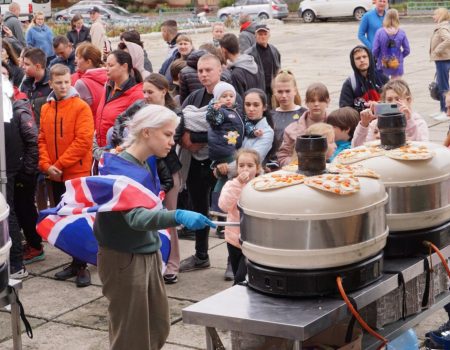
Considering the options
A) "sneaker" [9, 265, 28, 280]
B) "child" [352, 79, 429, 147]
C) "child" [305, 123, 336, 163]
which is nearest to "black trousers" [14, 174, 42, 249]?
"sneaker" [9, 265, 28, 280]

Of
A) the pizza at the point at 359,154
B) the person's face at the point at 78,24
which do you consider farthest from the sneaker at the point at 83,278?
the person's face at the point at 78,24

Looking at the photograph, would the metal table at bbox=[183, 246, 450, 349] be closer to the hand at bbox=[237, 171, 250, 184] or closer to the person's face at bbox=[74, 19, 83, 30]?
the hand at bbox=[237, 171, 250, 184]

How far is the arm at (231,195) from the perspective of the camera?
22.0 ft

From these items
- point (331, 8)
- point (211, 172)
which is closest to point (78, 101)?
point (211, 172)

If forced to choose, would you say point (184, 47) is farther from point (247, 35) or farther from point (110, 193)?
point (110, 193)

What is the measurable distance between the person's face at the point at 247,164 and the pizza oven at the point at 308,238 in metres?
2.69

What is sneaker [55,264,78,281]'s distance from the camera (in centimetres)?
809

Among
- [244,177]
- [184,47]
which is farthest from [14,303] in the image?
[184,47]

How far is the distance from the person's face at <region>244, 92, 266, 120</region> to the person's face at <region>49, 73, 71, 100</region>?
63.5 inches

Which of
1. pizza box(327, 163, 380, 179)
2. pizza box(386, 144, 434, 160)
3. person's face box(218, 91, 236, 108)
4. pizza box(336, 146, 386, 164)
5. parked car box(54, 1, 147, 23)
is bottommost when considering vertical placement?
parked car box(54, 1, 147, 23)

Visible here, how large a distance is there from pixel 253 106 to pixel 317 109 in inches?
22.0

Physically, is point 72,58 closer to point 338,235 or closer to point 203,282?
point 203,282

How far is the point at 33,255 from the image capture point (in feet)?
28.6

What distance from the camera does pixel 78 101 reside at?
8.37 m
